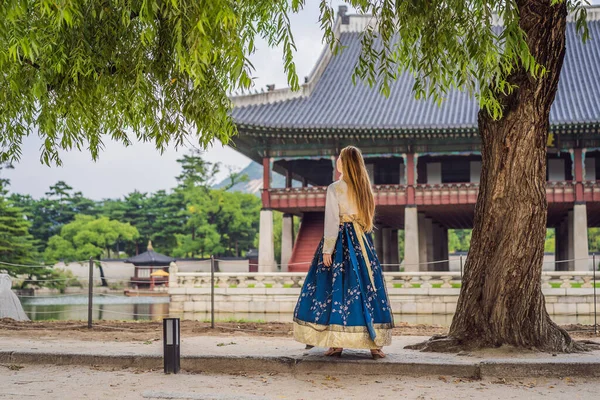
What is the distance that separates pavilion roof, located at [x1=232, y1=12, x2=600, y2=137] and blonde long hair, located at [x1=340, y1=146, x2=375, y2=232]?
13.8 metres

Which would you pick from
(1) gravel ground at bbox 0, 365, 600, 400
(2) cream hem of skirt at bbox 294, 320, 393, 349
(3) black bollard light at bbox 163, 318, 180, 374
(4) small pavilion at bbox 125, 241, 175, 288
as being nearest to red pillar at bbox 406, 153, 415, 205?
(2) cream hem of skirt at bbox 294, 320, 393, 349

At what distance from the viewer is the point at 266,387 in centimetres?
490

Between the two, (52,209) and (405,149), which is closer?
(405,149)

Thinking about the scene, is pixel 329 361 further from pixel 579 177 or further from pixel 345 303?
pixel 579 177

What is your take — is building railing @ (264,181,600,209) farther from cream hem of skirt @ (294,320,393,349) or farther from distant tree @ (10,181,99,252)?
distant tree @ (10,181,99,252)

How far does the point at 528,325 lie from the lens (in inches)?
241

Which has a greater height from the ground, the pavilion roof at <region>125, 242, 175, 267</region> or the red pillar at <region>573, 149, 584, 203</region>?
the red pillar at <region>573, 149, 584, 203</region>

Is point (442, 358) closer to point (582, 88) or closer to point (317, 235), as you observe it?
point (317, 235)

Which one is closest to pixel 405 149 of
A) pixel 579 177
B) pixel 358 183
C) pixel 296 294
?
pixel 579 177

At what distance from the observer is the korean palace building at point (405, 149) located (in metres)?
20.8

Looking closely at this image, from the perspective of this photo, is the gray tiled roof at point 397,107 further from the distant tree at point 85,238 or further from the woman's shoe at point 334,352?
the distant tree at point 85,238

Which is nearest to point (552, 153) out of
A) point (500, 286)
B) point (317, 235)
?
point (317, 235)

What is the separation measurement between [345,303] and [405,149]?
16.8 meters

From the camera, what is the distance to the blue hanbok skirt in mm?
5277
